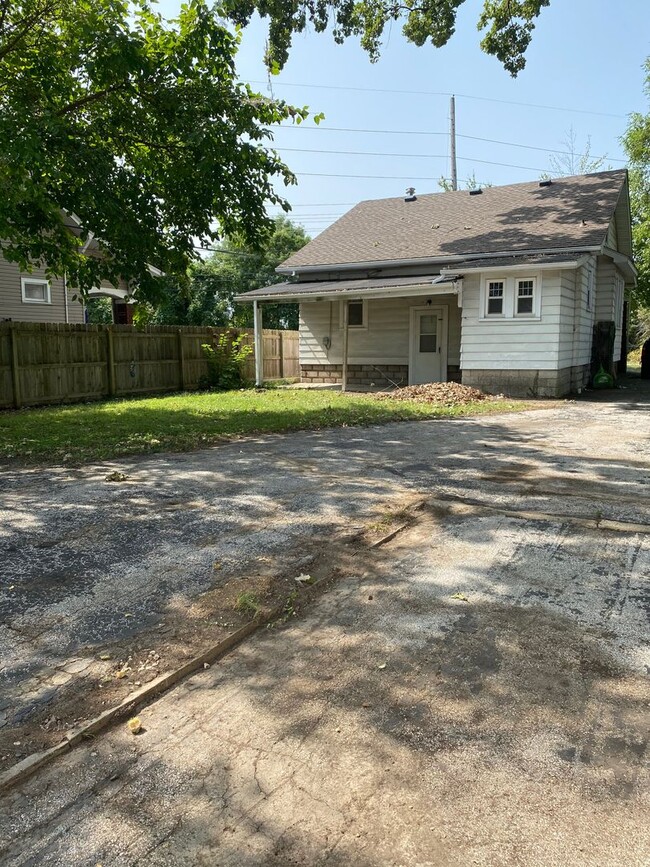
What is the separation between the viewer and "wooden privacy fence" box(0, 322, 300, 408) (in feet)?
43.4

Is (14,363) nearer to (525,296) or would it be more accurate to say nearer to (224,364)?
(224,364)

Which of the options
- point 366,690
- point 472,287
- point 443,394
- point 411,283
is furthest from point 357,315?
point 366,690

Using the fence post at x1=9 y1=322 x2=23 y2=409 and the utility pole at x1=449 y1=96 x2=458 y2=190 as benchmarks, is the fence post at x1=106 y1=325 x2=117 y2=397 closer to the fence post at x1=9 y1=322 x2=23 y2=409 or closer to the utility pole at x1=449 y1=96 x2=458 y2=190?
the fence post at x1=9 y1=322 x2=23 y2=409

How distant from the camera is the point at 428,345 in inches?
699

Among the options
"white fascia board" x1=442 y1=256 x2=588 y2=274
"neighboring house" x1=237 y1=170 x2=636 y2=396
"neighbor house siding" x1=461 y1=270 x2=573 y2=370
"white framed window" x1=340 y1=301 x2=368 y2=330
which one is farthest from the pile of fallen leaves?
"white framed window" x1=340 y1=301 x2=368 y2=330

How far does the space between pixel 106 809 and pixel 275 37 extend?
63.0 ft

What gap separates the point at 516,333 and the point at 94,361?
400 inches

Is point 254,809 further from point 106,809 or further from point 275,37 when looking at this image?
point 275,37

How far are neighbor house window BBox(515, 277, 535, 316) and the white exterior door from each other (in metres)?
2.93

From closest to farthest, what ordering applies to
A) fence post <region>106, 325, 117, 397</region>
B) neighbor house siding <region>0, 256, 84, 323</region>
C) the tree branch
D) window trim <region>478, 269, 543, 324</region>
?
1. the tree branch
2. window trim <region>478, 269, 543, 324</region>
3. fence post <region>106, 325, 117, 397</region>
4. neighbor house siding <region>0, 256, 84, 323</region>

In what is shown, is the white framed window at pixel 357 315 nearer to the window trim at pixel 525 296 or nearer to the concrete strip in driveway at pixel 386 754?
the window trim at pixel 525 296

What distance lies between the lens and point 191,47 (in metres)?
9.38

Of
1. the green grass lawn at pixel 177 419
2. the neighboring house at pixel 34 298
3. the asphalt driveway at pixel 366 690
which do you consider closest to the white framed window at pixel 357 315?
the green grass lawn at pixel 177 419

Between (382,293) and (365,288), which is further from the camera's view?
(365,288)
